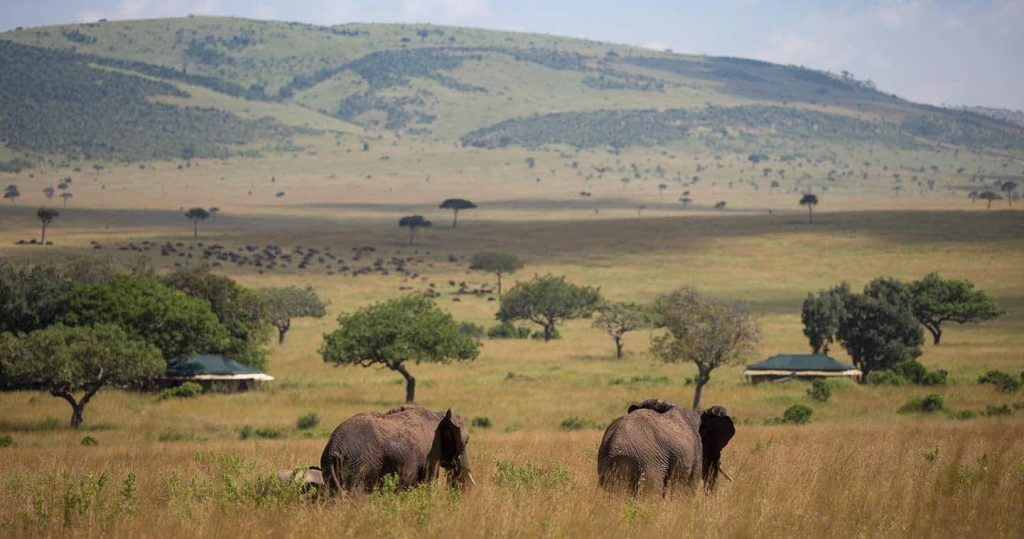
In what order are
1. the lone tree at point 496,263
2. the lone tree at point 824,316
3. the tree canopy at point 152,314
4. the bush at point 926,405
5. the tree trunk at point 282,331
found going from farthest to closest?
the lone tree at point 496,263
the tree trunk at point 282,331
the lone tree at point 824,316
the tree canopy at point 152,314
the bush at point 926,405

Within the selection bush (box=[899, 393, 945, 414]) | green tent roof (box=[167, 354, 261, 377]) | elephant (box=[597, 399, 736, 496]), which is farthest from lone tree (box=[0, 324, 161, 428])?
elephant (box=[597, 399, 736, 496])

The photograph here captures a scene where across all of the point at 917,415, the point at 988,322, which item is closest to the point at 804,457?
the point at 917,415

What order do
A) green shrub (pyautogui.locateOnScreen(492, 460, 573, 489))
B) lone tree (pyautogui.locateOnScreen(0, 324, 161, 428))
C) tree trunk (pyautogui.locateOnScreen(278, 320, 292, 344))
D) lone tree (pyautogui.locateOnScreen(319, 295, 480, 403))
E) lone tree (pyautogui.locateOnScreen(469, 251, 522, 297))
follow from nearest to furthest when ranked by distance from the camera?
green shrub (pyautogui.locateOnScreen(492, 460, 573, 489)) < lone tree (pyautogui.locateOnScreen(0, 324, 161, 428)) < lone tree (pyautogui.locateOnScreen(319, 295, 480, 403)) < tree trunk (pyautogui.locateOnScreen(278, 320, 292, 344)) < lone tree (pyautogui.locateOnScreen(469, 251, 522, 297))

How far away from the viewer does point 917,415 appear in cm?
4325

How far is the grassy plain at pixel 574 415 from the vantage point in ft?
41.3

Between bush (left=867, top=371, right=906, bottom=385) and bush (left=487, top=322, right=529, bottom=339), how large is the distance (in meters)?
38.1

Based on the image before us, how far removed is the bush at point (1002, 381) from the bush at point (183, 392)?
114ft

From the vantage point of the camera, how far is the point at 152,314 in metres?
58.9

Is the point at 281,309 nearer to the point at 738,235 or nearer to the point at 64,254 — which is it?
the point at 64,254

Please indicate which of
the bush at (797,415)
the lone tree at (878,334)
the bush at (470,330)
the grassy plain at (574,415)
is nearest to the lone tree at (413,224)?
the grassy plain at (574,415)

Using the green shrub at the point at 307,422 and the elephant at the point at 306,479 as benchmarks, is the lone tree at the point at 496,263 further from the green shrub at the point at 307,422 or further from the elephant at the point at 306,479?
the elephant at the point at 306,479

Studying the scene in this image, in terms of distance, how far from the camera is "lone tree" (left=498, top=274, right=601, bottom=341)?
96500 mm

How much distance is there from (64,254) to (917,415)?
10582 centimetres

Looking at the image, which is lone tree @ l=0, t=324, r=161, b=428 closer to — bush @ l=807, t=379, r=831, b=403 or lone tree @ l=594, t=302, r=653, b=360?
bush @ l=807, t=379, r=831, b=403
